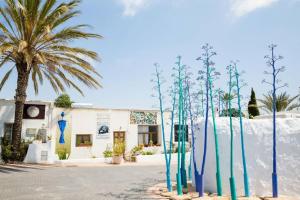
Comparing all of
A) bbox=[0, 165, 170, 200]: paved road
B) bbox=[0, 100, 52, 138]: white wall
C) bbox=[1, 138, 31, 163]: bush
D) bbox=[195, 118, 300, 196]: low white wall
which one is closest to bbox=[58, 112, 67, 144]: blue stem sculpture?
bbox=[0, 100, 52, 138]: white wall

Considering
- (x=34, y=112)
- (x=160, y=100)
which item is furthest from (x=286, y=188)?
(x=34, y=112)

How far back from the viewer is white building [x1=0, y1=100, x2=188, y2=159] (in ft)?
66.5

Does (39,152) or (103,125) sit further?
(103,125)

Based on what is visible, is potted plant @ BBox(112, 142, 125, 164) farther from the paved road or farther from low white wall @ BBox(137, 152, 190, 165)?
the paved road

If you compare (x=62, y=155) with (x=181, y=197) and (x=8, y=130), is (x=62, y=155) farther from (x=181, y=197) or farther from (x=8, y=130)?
(x=181, y=197)

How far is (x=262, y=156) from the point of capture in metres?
8.87

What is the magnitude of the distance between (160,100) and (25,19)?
10.3 meters

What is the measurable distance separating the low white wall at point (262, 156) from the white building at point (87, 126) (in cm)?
1341

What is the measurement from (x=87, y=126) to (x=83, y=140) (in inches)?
47.4

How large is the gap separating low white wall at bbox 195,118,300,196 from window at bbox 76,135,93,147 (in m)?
15.6

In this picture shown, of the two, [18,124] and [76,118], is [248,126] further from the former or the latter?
[76,118]

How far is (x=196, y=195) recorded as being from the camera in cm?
905

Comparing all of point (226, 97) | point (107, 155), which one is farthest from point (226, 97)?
point (107, 155)

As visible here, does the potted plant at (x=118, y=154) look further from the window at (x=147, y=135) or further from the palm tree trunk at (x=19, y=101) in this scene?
the palm tree trunk at (x=19, y=101)
